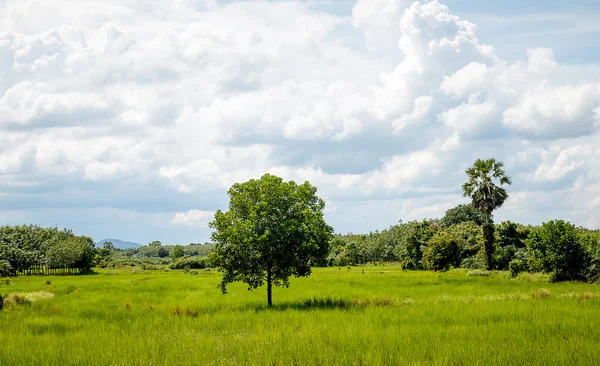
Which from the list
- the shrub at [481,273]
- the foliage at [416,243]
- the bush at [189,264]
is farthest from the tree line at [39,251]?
the shrub at [481,273]

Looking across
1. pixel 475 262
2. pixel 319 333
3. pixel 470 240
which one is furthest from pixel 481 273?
pixel 319 333

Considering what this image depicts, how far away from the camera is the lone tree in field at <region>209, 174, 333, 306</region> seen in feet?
90.6

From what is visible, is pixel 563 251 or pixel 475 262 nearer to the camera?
pixel 563 251

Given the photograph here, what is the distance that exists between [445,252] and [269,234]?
→ 5575cm

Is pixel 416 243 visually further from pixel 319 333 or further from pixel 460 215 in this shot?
pixel 319 333

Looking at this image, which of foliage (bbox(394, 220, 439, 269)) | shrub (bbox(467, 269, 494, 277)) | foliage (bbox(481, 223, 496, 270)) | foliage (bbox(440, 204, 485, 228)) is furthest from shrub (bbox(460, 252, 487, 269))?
foliage (bbox(440, 204, 485, 228))

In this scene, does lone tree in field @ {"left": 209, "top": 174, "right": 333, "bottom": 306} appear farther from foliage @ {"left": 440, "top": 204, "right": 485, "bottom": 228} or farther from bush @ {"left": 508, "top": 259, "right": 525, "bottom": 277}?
Result: foliage @ {"left": 440, "top": 204, "right": 485, "bottom": 228}

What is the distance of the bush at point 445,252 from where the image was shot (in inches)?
2980

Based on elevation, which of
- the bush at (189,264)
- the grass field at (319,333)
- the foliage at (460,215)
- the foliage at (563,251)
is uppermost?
the foliage at (460,215)

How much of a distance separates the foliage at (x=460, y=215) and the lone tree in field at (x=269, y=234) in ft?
329

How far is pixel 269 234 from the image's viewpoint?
27.2 meters

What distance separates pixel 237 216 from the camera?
29.5 m

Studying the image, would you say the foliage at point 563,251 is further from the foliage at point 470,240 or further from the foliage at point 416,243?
the foliage at point 416,243

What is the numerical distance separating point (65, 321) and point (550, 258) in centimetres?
4151
